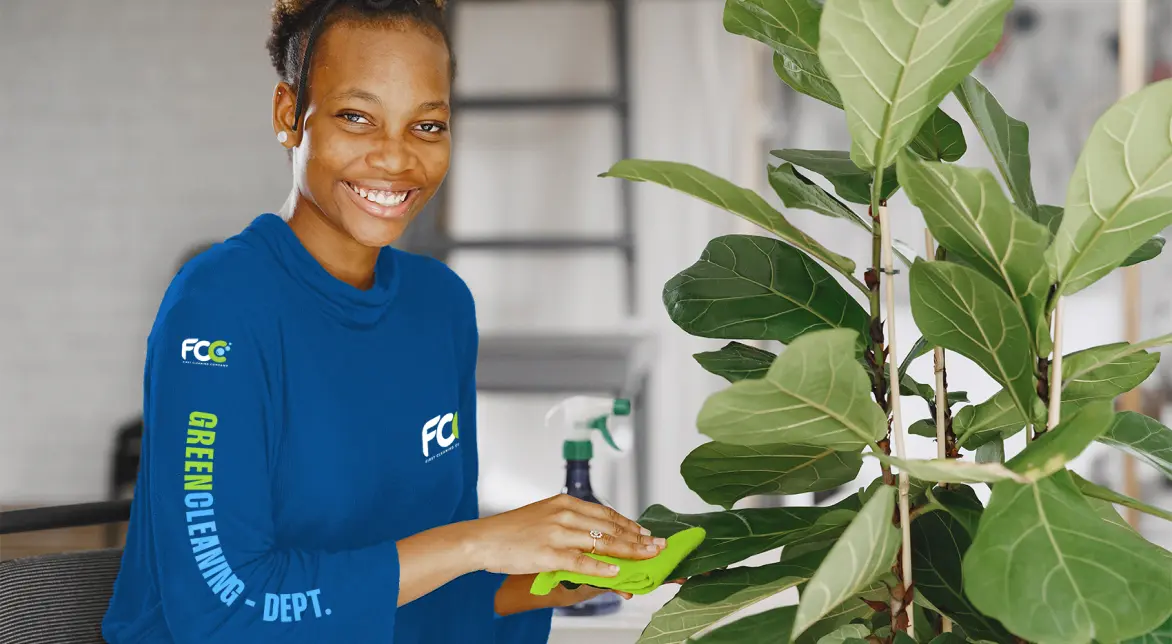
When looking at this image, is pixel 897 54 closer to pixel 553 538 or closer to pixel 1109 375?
pixel 1109 375

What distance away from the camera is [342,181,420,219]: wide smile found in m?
0.94

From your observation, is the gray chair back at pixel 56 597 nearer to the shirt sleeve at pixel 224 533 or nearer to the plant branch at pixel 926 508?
the shirt sleeve at pixel 224 533

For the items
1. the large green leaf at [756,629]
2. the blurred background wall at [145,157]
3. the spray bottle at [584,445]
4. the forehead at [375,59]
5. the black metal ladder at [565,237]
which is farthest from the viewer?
the blurred background wall at [145,157]

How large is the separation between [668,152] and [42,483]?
198cm

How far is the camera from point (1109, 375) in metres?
0.70

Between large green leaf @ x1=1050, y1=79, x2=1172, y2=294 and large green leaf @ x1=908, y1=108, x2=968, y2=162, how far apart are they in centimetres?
20

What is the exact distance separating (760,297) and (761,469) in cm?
13

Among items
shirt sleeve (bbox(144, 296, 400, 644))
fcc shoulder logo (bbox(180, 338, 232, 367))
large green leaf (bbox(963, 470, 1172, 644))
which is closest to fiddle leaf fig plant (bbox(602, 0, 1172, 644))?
large green leaf (bbox(963, 470, 1172, 644))

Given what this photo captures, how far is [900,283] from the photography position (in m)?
2.76

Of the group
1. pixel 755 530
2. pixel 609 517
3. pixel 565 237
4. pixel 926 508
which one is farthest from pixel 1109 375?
pixel 565 237

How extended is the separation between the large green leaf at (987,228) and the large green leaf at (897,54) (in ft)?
0.10

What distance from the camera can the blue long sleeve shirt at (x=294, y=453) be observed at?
0.81 meters

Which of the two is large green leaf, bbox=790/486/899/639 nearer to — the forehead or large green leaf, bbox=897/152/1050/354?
large green leaf, bbox=897/152/1050/354

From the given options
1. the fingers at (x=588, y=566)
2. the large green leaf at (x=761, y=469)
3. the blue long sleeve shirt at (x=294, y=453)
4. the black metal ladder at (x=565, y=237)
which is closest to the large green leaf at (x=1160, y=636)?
the large green leaf at (x=761, y=469)
